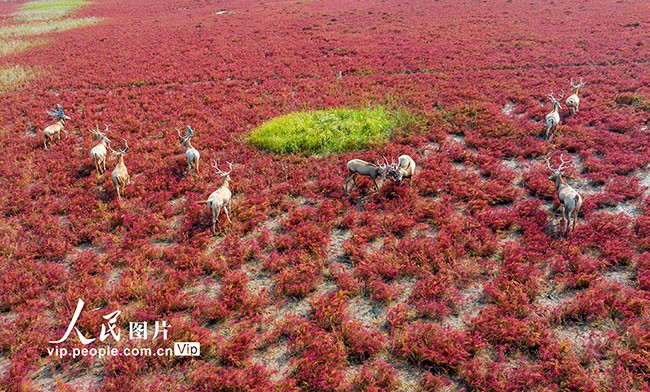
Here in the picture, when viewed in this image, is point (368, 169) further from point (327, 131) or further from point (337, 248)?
point (327, 131)

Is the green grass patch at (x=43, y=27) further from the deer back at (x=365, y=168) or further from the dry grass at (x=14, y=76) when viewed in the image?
the deer back at (x=365, y=168)

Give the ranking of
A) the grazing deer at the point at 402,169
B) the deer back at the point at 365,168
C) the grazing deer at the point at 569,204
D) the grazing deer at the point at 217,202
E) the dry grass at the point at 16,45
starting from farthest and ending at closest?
the dry grass at the point at 16,45 < the deer back at the point at 365,168 < the grazing deer at the point at 402,169 < the grazing deer at the point at 217,202 < the grazing deer at the point at 569,204

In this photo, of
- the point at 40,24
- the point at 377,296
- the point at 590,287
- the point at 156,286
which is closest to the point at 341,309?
the point at 377,296

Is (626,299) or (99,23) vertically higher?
(99,23)

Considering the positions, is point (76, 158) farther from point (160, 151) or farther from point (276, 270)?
point (276, 270)

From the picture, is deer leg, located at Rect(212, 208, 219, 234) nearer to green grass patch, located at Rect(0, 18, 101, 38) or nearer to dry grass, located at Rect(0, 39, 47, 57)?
dry grass, located at Rect(0, 39, 47, 57)

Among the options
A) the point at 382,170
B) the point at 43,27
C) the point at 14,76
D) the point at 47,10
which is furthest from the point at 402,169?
the point at 47,10

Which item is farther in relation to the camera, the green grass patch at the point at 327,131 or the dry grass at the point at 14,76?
the dry grass at the point at 14,76

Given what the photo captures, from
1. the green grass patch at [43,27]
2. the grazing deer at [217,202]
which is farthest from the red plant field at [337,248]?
the green grass patch at [43,27]
